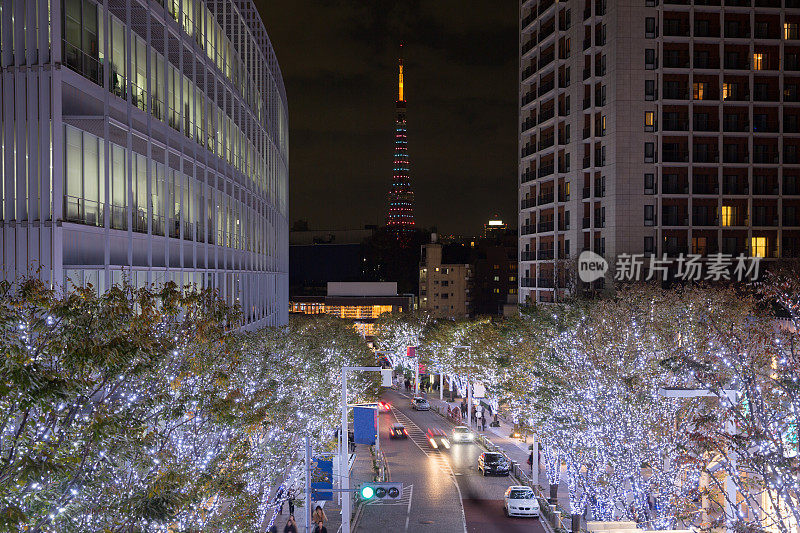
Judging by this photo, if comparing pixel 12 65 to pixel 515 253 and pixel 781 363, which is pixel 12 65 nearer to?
pixel 781 363

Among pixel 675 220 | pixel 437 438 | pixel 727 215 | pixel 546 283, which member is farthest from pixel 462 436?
pixel 727 215

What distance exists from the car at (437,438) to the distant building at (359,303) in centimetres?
5535

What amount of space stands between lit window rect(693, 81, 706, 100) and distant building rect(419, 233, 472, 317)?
188 feet

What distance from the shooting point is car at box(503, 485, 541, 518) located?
27.4 m

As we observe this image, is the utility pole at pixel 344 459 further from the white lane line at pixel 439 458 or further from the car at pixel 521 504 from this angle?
the car at pixel 521 504

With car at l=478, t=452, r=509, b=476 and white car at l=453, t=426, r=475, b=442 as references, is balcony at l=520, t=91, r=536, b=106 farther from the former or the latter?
car at l=478, t=452, r=509, b=476

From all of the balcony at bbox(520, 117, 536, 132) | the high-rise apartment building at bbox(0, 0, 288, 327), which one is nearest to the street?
the high-rise apartment building at bbox(0, 0, 288, 327)

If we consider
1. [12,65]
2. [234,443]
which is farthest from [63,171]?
[234,443]

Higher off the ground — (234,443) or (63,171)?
(63,171)

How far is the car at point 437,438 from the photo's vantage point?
42.8 metres

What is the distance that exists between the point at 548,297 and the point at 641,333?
38.0 m

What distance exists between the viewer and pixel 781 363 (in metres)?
12.4

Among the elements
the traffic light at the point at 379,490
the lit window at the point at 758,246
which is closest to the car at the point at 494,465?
the traffic light at the point at 379,490

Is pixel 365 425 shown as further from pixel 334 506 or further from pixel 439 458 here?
pixel 439 458
